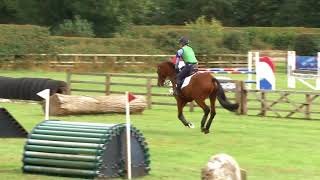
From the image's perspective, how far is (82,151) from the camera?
11062 millimetres

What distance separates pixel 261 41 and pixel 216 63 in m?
10.5

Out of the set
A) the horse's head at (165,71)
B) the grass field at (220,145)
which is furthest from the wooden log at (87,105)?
the horse's head at (165,71)

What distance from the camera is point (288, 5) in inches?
3452

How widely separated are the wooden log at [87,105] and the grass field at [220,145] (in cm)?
29

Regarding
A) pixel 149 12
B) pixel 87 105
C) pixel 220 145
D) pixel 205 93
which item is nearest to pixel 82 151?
pixel 220 145

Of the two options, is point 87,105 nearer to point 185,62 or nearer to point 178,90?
point 178,90

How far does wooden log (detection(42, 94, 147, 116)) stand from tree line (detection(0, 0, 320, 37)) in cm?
3999

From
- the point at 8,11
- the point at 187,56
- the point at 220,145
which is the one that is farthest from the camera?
the point at 8,11

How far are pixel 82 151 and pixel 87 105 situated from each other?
12.6 meters

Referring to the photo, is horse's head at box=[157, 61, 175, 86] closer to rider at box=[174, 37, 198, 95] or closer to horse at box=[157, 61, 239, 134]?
rider at box=[174, 37, 198, 95]

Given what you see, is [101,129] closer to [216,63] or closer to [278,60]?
[216,63]

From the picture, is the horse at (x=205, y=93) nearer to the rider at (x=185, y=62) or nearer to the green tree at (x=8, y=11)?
the rider at (x=185, y=62)

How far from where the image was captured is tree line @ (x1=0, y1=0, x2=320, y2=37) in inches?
2650

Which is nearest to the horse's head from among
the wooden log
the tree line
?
the wooden log
